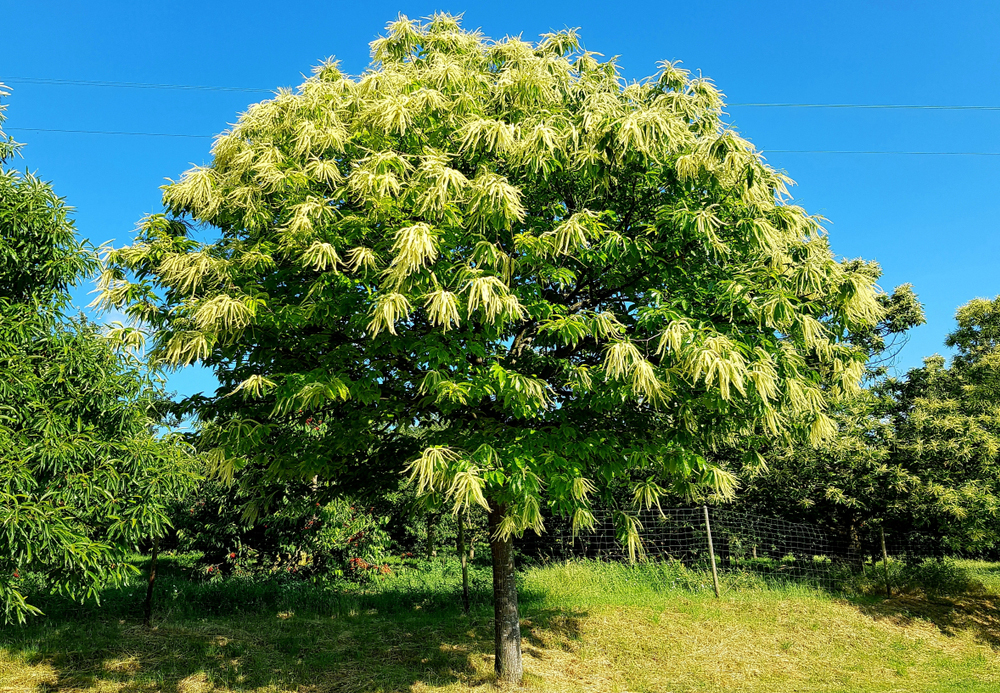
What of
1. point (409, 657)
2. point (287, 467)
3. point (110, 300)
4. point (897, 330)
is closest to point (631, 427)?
point (287, 467)

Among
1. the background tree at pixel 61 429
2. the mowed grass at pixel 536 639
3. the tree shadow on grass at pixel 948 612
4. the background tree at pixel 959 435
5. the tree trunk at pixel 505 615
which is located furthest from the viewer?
the tree shadow on grass at pixel 948 612

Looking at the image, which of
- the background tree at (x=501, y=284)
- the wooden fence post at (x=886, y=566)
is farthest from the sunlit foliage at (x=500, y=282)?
the wooden fence post at (x=886, y=566)

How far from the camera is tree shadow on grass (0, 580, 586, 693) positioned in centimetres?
764

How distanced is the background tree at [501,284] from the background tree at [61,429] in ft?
1.62

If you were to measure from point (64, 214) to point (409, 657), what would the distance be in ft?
21.1

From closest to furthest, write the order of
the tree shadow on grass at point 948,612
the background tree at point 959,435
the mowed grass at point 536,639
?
the mowed grass at point 536,639, the background tree at point 959,435, the tree shadow on grass at point 948,612

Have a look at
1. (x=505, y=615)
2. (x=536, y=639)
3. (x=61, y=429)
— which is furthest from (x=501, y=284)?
(x=536, y=639)

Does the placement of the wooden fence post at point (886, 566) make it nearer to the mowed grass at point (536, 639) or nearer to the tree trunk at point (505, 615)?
the mowed grass at point (536, 639)

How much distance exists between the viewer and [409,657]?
8.47 metres

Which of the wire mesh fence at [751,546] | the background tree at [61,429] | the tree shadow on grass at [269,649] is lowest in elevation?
the tree shadow on grass at [269,649]

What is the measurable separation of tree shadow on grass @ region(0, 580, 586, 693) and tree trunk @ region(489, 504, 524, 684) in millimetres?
320

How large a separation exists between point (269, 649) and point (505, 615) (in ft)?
11.1

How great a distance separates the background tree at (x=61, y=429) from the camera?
5.32 metres

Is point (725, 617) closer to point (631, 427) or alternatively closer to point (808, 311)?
point (631, 427)
